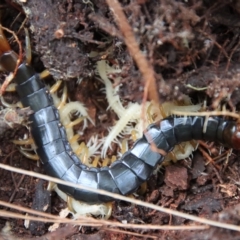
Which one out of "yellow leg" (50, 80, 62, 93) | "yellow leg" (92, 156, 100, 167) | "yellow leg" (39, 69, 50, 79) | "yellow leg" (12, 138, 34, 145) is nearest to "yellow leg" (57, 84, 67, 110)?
"yellow leg" (50, 80, 62, 93)

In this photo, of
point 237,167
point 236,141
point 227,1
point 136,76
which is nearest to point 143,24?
point 136,76

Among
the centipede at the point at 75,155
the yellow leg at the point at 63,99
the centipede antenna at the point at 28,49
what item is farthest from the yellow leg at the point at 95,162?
the centipede antenna at the point at 28,49

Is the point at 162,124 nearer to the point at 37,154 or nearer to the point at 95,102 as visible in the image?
the point at 95,102

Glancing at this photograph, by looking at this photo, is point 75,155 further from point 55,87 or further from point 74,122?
point 55,87

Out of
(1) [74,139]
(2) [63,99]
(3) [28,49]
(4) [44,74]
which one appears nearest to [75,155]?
(1) [74,139]

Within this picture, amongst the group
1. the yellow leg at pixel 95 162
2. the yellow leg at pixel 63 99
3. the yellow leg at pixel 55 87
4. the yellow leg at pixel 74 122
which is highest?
the yellow leg at pixel 55 87

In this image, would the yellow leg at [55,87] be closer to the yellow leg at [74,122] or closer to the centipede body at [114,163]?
the centipede body at [114,163]

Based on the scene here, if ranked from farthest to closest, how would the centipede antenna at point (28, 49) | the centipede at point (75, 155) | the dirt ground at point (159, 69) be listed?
the centipede antenna at point (28, 49)
the centipede at point (75, 155)
the dirt ground at point (159, 69)

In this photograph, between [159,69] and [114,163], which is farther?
[114,163]
